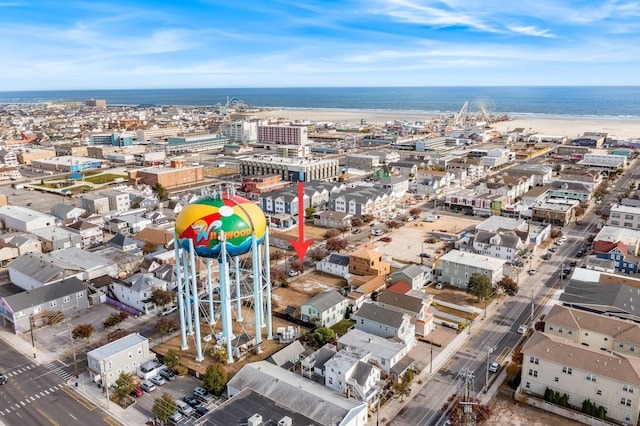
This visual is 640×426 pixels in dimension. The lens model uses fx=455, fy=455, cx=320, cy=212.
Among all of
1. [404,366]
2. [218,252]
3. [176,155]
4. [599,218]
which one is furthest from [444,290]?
[176,155]

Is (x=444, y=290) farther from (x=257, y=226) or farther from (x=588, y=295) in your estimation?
(x=257, y=226)

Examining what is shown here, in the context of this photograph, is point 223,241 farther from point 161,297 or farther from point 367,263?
point 367,263

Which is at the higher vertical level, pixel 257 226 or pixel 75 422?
pixel 257 226

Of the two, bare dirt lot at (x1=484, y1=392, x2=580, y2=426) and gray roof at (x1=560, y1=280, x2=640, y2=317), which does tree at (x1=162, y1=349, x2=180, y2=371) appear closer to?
bare dirt lot at (x1=484, y1=392, x2=580, y2=426)

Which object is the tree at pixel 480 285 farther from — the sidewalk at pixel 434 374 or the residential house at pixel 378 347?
the residential house at pixel 378 347

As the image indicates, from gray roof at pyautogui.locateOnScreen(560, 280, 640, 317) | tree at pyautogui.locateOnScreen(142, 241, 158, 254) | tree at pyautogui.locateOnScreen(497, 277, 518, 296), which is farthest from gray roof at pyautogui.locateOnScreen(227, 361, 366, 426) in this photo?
tree at pyautogui.locateOnScreen(142, 241, 158, 254)

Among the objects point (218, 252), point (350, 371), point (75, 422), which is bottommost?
point (75, 422)

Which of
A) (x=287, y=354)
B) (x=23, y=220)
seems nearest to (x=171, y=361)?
(x=287, y=354)
